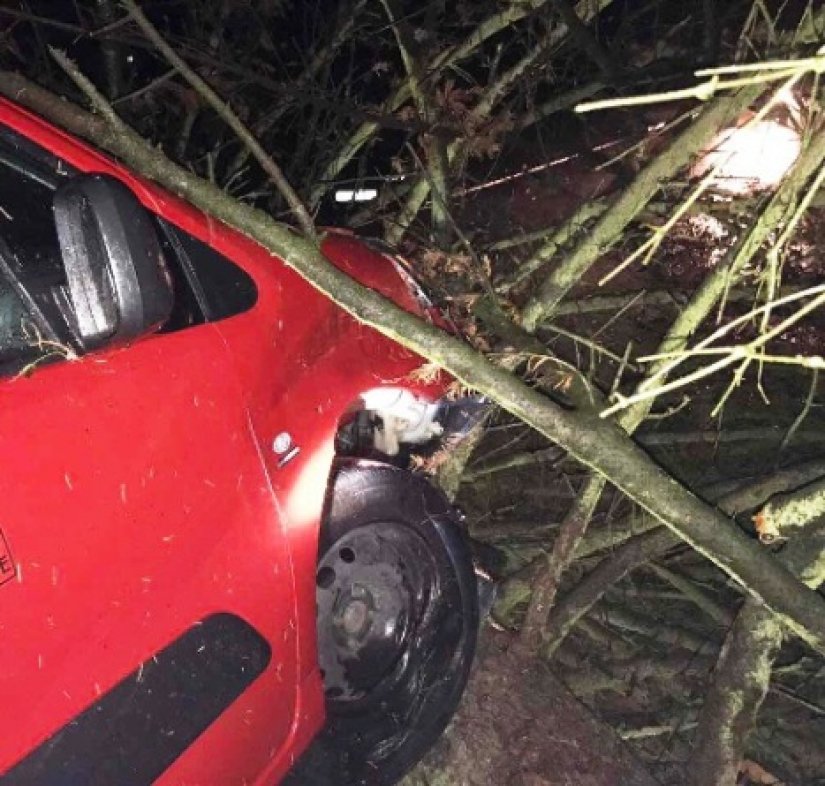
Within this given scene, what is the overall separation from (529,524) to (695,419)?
1728 millimetres

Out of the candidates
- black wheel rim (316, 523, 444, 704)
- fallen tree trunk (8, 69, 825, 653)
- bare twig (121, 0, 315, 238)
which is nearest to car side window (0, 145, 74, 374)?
fallen tree trunk (8, 69, 825, 653)

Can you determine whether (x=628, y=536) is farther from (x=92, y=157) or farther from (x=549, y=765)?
(x=92, y=157)

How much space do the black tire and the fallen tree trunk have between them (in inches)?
22.5

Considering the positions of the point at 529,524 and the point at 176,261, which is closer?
the point at 176,261

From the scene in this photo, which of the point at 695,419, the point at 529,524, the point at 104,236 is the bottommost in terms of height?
the point at 695,419

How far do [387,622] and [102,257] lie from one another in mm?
1680

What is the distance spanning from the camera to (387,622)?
114 inches

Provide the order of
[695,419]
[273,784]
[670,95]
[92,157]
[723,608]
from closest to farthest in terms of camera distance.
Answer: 1. [670,95]
2. [92,157]
3. [273,784]
4. [723,608]
5. [695,419]

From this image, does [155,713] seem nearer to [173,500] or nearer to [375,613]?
→ [173,500]

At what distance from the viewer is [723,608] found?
436 cm

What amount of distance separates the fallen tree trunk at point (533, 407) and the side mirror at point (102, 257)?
0.75m

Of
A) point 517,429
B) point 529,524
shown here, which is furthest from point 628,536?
point 517,429

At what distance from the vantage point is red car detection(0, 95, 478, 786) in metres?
1.70

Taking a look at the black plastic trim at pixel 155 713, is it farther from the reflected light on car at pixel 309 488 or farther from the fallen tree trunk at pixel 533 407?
the fallen tree trunk at pixel 533 407
